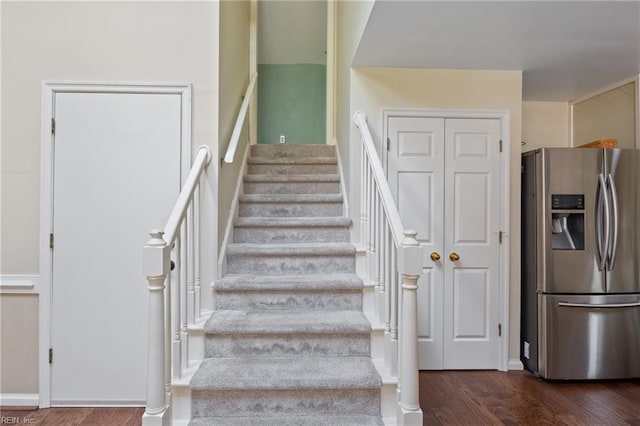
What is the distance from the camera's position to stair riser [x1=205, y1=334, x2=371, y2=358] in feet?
6.37

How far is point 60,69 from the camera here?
2258 millimetres

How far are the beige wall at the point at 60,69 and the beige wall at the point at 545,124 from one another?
9.52 ft

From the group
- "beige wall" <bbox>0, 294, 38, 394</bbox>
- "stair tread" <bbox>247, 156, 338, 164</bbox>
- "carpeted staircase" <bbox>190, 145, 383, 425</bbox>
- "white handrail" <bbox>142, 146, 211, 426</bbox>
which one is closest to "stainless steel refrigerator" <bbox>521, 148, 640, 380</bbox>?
"carpeted staircase" <bbox>190, 145, 383, 425</bbox>

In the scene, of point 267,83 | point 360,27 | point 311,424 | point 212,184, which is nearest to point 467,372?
point 311,424

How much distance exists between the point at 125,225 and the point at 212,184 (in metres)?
0.63

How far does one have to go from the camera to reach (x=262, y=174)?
335 cm

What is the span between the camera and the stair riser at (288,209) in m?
2.89

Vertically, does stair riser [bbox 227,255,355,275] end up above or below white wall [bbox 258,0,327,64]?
below

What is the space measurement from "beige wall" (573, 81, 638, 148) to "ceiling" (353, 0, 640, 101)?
0.16 metres

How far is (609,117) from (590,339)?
6.41 feet

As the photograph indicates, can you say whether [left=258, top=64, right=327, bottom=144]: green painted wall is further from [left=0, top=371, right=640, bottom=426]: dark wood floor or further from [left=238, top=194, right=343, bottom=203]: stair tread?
[left=0, top=371, right=640, bottom=426]: dark wood floor

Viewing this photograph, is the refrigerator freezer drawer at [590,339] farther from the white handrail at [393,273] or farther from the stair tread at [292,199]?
the stair tread at [292,199]

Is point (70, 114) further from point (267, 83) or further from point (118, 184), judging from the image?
point (267, 83)

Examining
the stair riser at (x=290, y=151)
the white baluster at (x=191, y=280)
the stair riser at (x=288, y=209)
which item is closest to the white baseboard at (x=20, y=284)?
the white baluster at (x=191, y=280)
